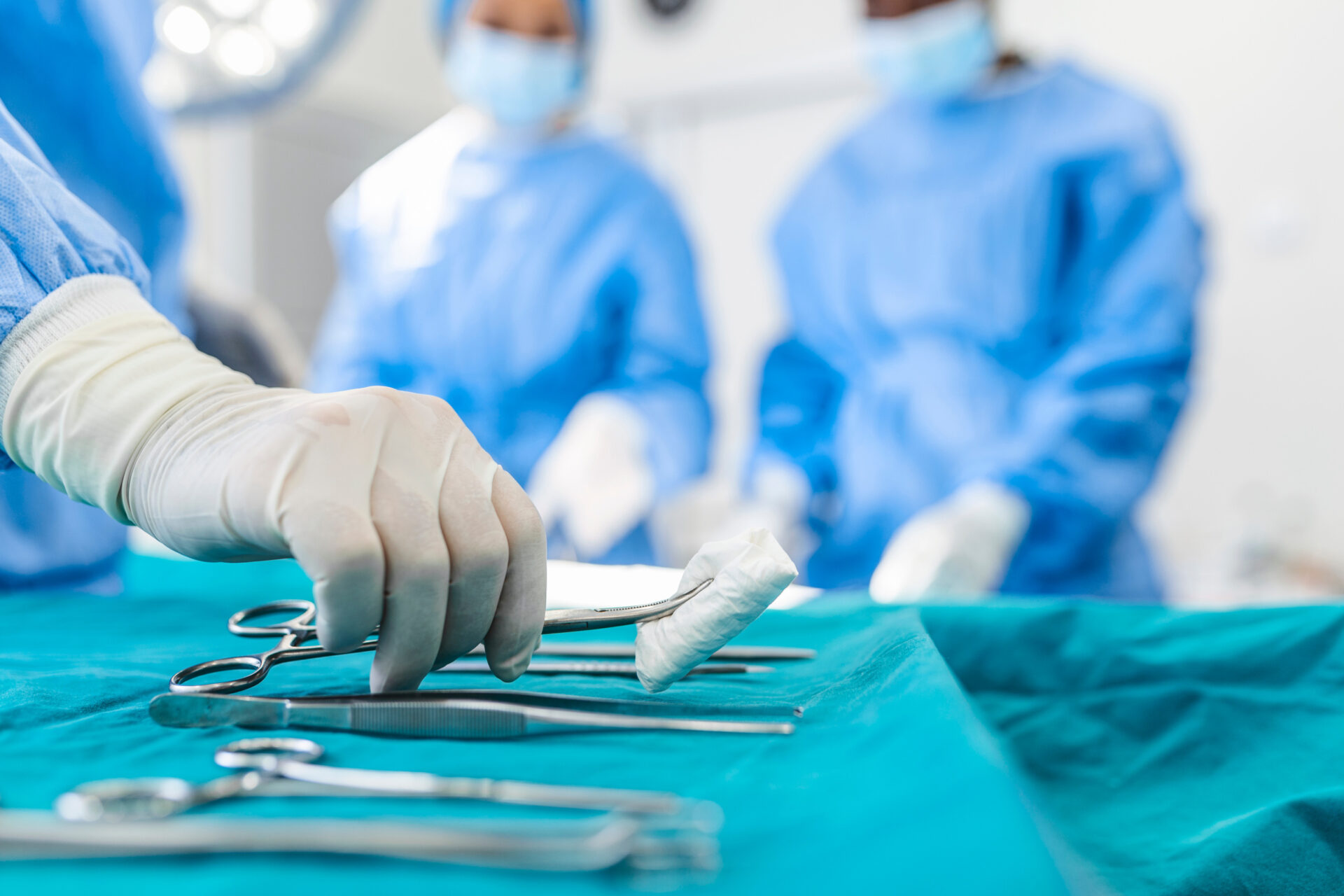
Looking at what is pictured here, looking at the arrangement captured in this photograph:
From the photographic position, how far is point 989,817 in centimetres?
28

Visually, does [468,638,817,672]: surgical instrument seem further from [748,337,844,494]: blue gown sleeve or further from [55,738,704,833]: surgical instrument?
[748,337,844,494]: blue gown sleeve

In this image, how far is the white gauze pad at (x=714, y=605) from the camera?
42 centimetres

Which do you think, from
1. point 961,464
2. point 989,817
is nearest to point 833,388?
point 961,464

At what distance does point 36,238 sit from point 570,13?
61.3 inches

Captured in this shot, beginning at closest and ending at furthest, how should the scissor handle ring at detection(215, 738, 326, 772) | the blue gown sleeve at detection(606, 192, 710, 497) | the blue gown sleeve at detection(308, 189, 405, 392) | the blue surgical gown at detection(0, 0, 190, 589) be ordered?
the scissor handle ring at detection(215, 738, 326, 772), the blue surgical gown at detection(0, 0, 190, 589), the blue gown sleeve at detection(606, 192, 710, 497), the blue gown sleeve at detection(308, 189, 405, 392)

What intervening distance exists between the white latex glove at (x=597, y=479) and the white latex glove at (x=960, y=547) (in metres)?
0.53

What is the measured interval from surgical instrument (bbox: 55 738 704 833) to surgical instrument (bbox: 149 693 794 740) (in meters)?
0.04

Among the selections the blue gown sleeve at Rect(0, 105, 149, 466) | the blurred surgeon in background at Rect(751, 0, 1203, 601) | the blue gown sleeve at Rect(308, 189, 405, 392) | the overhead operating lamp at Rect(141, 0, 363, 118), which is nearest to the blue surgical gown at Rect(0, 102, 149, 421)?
the blue gown sleeve at Rect(0, 105, 149, 466)

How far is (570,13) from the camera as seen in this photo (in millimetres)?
1910

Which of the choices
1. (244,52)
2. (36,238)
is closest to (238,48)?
(244,52)

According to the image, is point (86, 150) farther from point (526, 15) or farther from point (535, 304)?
point (526, 15)

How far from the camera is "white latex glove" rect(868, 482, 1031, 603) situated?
1341 millimetres

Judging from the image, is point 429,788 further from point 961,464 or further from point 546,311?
point 546,311

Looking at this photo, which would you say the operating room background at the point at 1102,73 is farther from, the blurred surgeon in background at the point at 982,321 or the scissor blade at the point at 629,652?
the scissor blade at the point at 629,652
